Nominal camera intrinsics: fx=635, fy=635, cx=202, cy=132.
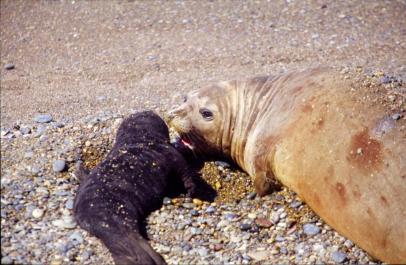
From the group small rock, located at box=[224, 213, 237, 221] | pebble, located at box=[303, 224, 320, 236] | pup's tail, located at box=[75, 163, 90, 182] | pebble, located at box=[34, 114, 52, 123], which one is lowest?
pebble, located at box=[34, 114, 52, 123]

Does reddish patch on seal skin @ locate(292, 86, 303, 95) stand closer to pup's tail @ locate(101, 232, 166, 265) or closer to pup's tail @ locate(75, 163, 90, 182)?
pup's tail @ locate(75, 163, 90, 182)

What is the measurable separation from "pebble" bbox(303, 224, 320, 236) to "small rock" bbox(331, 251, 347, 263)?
26 centimetres

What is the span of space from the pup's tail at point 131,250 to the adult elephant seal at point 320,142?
1.29m

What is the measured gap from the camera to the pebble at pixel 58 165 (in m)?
4.82

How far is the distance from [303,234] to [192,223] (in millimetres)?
783

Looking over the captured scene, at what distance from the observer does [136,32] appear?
8172 millimetres

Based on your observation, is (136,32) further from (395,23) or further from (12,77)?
(395,23)

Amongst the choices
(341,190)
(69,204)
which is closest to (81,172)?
(69,204)

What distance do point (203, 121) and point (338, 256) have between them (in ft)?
5.90

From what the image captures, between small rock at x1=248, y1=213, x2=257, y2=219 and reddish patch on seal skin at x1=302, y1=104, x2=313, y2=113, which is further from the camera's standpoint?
reddish patch on seal skin at x1=302, y1=104, x2=313, y2=113

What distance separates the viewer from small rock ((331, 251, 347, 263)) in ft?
13.7

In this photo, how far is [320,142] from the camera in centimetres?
454

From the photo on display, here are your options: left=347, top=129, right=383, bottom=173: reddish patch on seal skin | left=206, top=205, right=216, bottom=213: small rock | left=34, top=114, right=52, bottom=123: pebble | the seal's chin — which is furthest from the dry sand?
left=347, top=129, right=383, bottom=173: reddish patch on seal skin

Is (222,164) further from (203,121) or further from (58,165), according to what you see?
(58,165)
